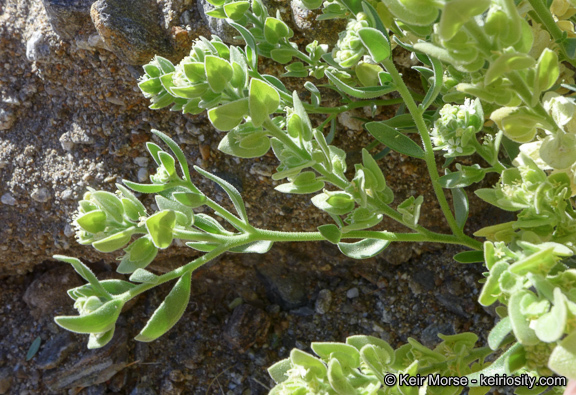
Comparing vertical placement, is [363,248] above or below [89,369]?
above

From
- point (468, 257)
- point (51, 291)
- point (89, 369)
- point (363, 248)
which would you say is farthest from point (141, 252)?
point (51, 291)

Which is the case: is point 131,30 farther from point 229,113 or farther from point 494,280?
point 494,280

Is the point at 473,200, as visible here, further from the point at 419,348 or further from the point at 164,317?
the point at 164,317

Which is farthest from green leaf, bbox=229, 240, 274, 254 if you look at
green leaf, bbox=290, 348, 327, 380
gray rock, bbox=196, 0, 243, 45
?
gray rock, bbox=196, 0, 243, 45

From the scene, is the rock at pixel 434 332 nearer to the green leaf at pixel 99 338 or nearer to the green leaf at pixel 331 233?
the green leaf at pixel 331 233

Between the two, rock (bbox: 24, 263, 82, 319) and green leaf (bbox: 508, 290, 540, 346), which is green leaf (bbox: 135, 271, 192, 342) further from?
rock (bbox: 24, 263, 82, 319)

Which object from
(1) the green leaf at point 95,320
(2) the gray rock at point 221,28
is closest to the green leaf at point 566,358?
(1) the green leaf at point 95,320

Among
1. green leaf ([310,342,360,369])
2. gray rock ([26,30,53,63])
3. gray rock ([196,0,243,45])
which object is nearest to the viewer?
green leaf ([310,342,360,369])
